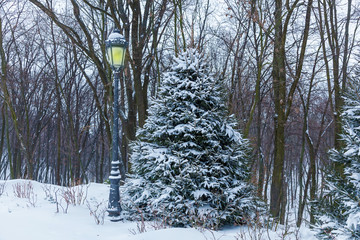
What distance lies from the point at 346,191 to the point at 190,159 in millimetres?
2598

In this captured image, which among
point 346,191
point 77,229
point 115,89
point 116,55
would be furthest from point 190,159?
point 116,55

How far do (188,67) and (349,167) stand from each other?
11.2 ft

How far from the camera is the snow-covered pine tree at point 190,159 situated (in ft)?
17.2

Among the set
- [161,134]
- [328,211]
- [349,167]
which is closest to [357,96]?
[349,167]

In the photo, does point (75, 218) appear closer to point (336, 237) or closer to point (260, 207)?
point (260, 207)

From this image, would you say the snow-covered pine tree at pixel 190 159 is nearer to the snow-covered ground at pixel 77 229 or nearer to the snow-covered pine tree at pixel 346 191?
the snow-covered ground at pixel 77 229

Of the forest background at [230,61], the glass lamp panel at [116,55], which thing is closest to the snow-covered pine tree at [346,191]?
the forest background at [230,61]

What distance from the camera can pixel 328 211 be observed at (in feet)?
16.2

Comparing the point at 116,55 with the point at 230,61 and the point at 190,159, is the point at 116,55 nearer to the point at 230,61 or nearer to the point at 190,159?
the point at 190,159

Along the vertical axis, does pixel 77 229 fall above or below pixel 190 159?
below

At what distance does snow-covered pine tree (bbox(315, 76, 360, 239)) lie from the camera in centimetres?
423

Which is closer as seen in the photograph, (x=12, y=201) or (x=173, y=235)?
(x=173, y=235)

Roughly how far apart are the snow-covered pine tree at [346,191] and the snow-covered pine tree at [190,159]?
1.28m

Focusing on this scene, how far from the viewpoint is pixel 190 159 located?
18.0ft
